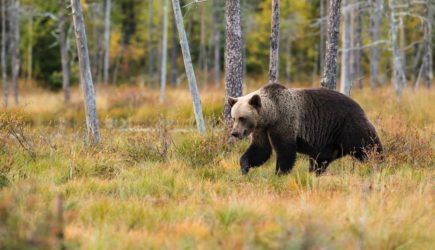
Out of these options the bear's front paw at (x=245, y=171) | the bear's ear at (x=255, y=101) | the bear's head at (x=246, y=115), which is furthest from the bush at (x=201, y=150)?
the bear's ear at (x=255, y=101)

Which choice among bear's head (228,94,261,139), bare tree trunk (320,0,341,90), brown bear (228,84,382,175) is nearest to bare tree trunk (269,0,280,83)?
bare tree trunk (320,0,341,90)

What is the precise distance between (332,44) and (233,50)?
178 centimetres

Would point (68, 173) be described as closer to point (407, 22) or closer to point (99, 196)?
point (99, 196)

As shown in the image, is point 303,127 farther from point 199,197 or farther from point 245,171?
point 199,197

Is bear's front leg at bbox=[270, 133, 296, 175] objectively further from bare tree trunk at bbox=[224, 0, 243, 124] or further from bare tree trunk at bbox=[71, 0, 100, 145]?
bare tree trunk at bbox=[71, 0, 100, 145]

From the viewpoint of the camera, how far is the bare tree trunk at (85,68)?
403 inches

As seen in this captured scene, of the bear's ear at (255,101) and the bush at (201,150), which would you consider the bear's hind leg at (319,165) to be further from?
the bush at (201,150)

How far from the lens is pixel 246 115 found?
7762 mm

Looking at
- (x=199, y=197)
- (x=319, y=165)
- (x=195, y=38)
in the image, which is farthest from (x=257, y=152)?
(x=195, y=38)

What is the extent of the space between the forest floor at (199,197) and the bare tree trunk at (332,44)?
52.5 inches

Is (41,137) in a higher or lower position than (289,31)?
lower

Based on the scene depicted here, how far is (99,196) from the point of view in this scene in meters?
6.72

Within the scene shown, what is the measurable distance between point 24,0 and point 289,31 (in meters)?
14.6

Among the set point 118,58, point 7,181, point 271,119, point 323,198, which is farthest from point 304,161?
point 118,58
